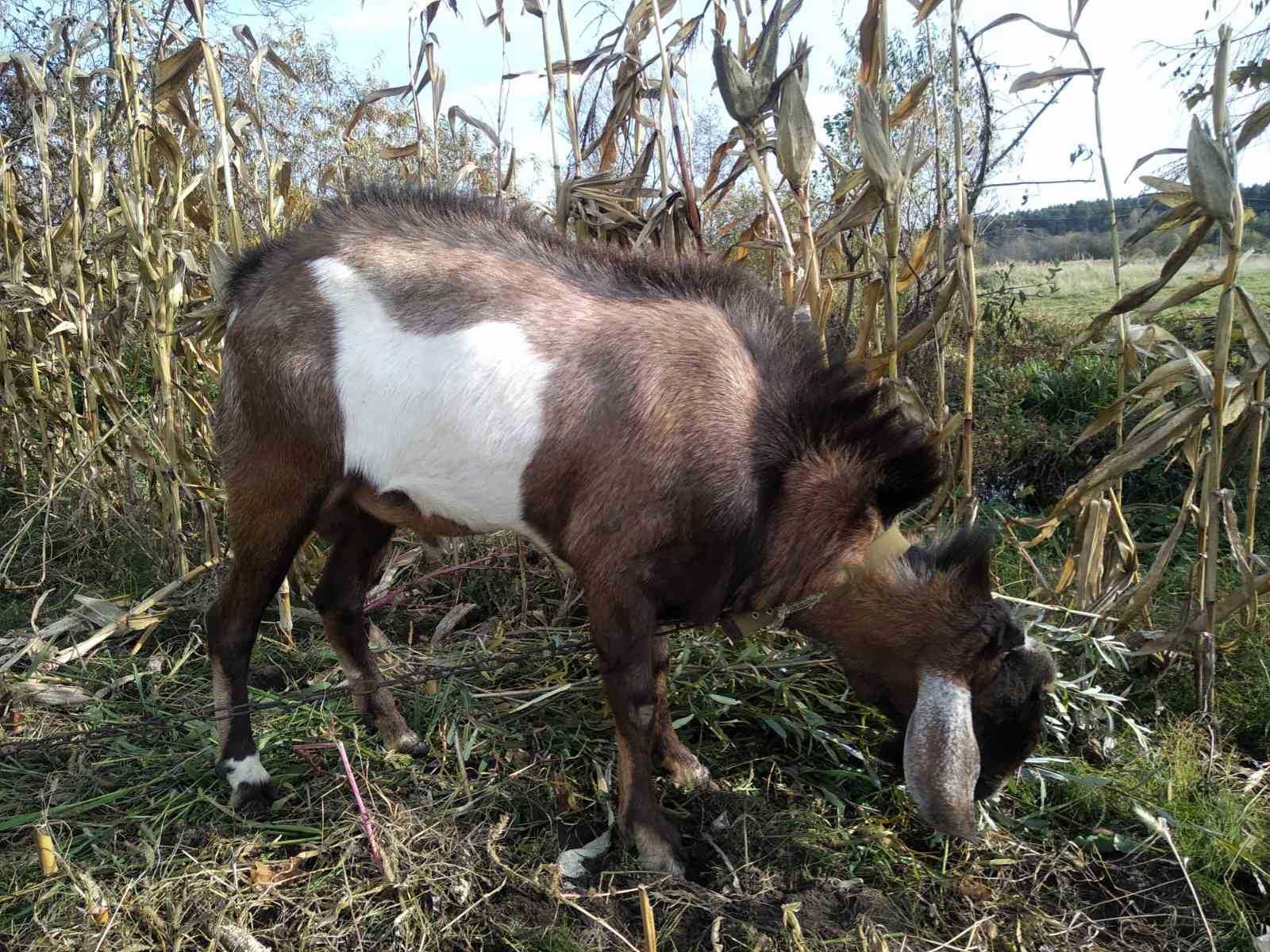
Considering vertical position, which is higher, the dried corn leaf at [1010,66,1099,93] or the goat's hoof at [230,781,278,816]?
the dried corn leaf at [1010,66,1099,93]

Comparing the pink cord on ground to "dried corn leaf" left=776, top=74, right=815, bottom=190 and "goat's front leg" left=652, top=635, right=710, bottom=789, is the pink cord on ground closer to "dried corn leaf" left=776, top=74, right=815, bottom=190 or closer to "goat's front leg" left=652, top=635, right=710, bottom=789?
"goat's front leg" left=652, top=635, right=710, bottom=789

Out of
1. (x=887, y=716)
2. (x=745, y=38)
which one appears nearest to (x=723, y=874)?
(x=887, y=716)

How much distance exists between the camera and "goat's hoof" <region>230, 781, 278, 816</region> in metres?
2.82

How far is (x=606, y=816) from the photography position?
111 inches

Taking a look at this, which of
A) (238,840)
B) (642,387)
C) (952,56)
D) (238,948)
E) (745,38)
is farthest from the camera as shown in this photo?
(745,38)

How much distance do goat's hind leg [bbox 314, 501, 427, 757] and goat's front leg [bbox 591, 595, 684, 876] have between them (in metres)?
0.86

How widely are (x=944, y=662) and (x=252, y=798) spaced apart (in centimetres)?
207

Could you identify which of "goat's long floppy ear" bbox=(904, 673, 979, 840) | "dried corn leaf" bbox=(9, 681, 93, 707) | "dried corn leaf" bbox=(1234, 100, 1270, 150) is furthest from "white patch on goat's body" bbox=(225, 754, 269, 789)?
"dried corn leaf" bbox=(1234, 100, 1270, 150)

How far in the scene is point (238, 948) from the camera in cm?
228

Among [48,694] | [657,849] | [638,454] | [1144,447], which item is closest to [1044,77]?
[1144,447]

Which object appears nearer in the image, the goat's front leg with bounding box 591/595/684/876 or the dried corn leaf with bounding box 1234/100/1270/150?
the goat's front leg with bounding box 591/595/684/876

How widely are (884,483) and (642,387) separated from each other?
2.35ft

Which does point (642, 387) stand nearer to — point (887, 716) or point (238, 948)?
point (887, 716)

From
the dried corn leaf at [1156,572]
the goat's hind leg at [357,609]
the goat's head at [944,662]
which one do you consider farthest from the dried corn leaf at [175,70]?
the dried corn leaf at [1156,572]
